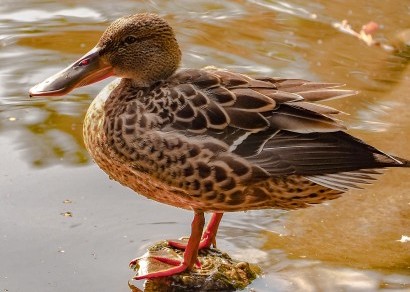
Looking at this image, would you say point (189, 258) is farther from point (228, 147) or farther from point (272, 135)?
point (272, 135)

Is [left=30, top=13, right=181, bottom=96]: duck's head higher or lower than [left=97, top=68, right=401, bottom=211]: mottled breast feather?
higher

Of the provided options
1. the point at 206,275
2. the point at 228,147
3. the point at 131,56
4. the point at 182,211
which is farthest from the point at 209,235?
the point at 131,56

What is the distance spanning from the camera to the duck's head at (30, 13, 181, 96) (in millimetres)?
5742

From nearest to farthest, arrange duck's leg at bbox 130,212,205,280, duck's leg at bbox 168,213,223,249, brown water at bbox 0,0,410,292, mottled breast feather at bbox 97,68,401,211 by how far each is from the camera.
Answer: mottled breast feather at bbox 97,68,401,211 → duck's leg at bbox 130,212,205,280 → brown water at bbox 0,0,410,292 → duck's leg at bbox 168,213,223,249

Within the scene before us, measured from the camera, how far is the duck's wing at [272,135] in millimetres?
5293

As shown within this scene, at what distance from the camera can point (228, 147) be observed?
209 inches

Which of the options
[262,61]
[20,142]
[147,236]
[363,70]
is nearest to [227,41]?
[262,61]

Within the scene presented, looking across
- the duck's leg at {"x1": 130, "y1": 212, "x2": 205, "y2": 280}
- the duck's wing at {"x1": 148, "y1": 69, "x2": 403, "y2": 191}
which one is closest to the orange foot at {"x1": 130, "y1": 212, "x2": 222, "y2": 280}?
the duck's leg at {"x1": 130, "y1": 212, "x2": 205, "y2": 280}

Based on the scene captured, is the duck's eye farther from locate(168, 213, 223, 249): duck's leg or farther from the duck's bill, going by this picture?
locate(168, 213, 223, 249): duck's leg

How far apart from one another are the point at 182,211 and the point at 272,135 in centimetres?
115

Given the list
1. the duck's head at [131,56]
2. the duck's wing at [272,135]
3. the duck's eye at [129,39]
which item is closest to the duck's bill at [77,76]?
the duck's head at [131,56]

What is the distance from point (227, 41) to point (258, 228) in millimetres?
2884

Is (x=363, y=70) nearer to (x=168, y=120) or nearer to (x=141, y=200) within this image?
(x=141, y=200)

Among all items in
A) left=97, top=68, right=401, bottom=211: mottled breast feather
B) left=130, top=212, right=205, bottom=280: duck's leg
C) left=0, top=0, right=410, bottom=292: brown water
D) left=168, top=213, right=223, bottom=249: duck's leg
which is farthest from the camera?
left=168, top=213, right=223, bottom=249: duck's leg
